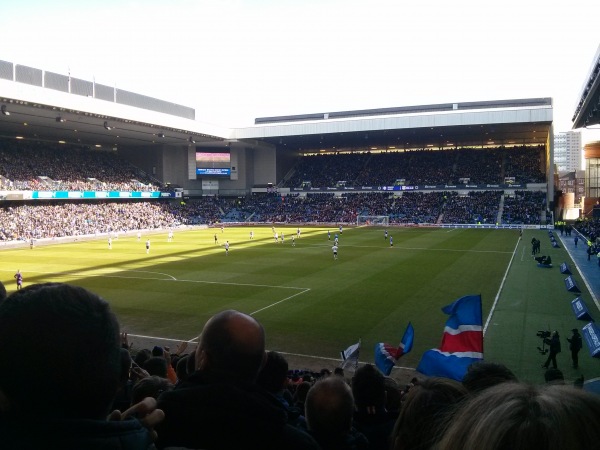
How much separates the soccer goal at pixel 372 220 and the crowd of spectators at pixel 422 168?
1141 cm

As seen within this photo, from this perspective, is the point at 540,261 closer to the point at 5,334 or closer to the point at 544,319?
the point at 544,319

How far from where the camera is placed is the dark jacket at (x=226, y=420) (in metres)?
2.60

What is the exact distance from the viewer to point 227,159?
87.7 metres

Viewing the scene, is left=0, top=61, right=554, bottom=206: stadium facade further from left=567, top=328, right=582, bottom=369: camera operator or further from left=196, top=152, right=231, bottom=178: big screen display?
left=567, top=328, right=582, bottom=369: camera operator

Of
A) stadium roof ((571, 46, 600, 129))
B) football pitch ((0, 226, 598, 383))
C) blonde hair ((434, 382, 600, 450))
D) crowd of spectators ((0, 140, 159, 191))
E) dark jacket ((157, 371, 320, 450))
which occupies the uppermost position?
stadium roof ((571, 46, 600, 129))

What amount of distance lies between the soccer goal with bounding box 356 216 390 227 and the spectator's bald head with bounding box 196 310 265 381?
2730 inches

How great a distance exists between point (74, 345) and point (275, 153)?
90364mm

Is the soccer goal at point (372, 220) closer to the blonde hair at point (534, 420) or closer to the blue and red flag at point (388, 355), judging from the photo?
the blue and red flag at point (388, 355)

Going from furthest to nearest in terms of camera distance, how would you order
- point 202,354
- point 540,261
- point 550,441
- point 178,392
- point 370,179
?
point 370,179 < point 540,261 < point 202,354 < point 178,392 < point 550,441

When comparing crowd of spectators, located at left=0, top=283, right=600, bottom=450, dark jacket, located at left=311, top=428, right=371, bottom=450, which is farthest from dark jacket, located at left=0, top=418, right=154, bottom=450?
dark jacket, located at left=311, top=428, right=371, bottom=450

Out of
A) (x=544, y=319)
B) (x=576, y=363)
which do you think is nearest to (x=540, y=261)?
(x=544, y=319)

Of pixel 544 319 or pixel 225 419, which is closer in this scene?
pixel 225 419

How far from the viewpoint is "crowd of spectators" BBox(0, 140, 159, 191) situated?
61375mm

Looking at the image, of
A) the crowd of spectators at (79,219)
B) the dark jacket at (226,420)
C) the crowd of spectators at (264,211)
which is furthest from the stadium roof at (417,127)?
the dark jacket at (226,420)
